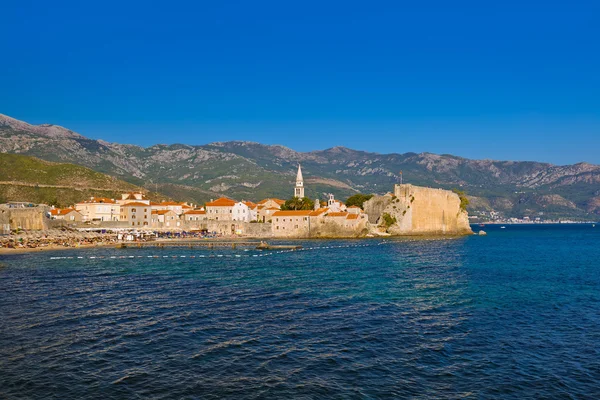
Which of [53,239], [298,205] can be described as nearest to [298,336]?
[53,239]

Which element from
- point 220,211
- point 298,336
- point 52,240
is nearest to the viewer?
point 298,336

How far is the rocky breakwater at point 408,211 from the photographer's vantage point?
92.8m

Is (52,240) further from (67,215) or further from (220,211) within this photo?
(220,211)

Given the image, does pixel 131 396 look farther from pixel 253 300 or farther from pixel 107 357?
pixel 253 300

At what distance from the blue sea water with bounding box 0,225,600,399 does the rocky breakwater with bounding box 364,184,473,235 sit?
56.9m

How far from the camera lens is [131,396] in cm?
1266

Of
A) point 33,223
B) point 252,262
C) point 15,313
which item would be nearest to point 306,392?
point 15,313

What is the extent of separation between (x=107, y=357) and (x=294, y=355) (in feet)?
19.1

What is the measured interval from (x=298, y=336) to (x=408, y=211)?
78.0 m

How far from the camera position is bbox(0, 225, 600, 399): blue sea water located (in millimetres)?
13578

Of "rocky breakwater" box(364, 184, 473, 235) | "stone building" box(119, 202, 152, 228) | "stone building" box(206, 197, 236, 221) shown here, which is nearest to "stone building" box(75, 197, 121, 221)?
"stone building" box(119, 202, 152, 228)

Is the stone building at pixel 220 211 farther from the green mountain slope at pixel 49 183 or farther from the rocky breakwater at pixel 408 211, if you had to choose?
the green mountain slope at pixel 49 183

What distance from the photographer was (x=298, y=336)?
1855 centimetres

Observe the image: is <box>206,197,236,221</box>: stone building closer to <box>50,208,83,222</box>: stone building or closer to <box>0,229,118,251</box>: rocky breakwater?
<box>0,229,118,251</box>: rocky breakwater
